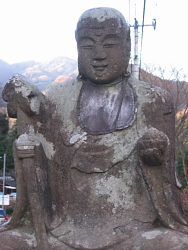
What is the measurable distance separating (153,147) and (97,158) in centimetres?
71

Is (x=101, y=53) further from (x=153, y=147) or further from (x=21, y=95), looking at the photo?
(x=153, y=147)

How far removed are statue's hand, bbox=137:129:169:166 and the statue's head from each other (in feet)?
3.41

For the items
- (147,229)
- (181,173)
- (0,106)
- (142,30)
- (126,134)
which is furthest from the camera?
(0,106)

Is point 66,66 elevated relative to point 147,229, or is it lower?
lower

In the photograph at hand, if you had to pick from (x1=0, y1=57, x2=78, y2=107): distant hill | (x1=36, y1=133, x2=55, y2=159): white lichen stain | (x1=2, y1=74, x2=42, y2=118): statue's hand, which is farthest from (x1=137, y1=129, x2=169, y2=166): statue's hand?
(x1=0, y1=57, x2=78, y2=107): distant hill

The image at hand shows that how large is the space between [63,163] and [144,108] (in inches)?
45.1

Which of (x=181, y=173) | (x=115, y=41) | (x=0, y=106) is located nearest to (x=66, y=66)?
(x=0, y=106)

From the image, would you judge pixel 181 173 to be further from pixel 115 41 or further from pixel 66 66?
pixel 66 66

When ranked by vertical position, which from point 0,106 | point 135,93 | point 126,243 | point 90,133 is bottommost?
point 0,106

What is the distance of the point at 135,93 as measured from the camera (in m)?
5.23

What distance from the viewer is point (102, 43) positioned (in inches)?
201

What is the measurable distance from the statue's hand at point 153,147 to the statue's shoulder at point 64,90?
124 cm

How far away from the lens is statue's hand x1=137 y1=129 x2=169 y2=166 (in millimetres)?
4480

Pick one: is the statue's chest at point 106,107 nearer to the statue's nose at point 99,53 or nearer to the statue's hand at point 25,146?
the statue's nose at point 99,53
